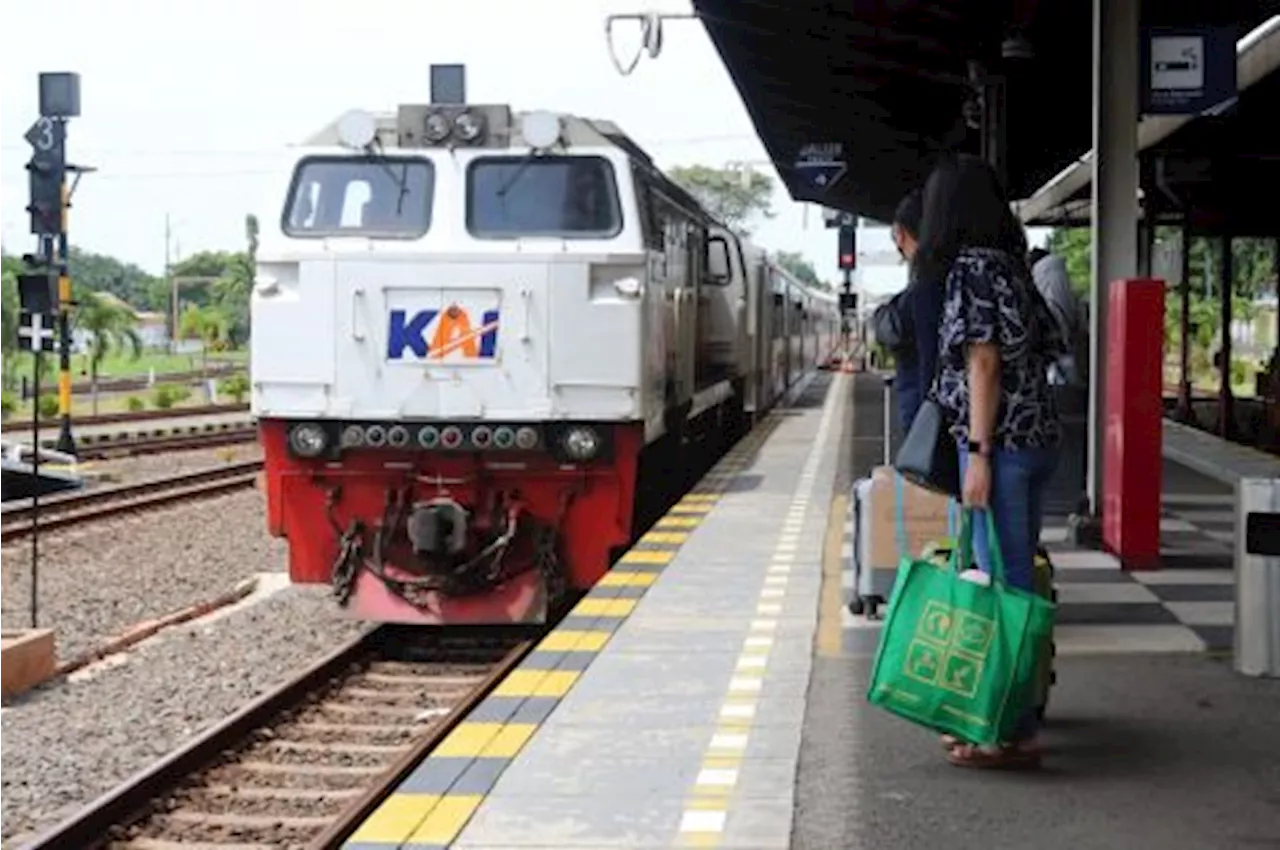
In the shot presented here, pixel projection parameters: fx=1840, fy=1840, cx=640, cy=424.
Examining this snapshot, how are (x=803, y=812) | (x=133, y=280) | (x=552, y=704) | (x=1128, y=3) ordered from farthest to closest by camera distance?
(x=133, y=280) < (x=1128, y=3) < (x=552, y=704) < (x=803, y=812)

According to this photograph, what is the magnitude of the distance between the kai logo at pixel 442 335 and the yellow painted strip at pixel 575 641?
2.57m

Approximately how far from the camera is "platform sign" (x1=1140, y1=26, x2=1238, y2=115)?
11.0 m

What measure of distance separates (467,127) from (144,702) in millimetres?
3908

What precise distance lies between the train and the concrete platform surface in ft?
13.0

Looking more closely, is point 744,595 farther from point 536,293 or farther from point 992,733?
point 992,733

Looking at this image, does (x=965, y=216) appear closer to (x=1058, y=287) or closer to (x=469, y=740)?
(x=469, y=740)

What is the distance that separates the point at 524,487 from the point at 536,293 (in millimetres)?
1182

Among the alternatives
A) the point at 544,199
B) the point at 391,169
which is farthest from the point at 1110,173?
the point at 391,169

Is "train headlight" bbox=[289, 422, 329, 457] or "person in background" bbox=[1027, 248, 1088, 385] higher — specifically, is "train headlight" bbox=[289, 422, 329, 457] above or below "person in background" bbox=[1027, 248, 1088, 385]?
below

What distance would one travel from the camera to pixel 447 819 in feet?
17.5

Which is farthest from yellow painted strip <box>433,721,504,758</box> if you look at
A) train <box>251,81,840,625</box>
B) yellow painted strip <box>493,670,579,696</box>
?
train <box>251,81,840,625</box>

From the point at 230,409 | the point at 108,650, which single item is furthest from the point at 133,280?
the point at 108,650

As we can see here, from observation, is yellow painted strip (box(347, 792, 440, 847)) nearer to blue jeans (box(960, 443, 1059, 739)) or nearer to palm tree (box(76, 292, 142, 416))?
blue jeans (box(960, 443, 1059, 739))

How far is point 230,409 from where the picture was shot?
42.0 m
